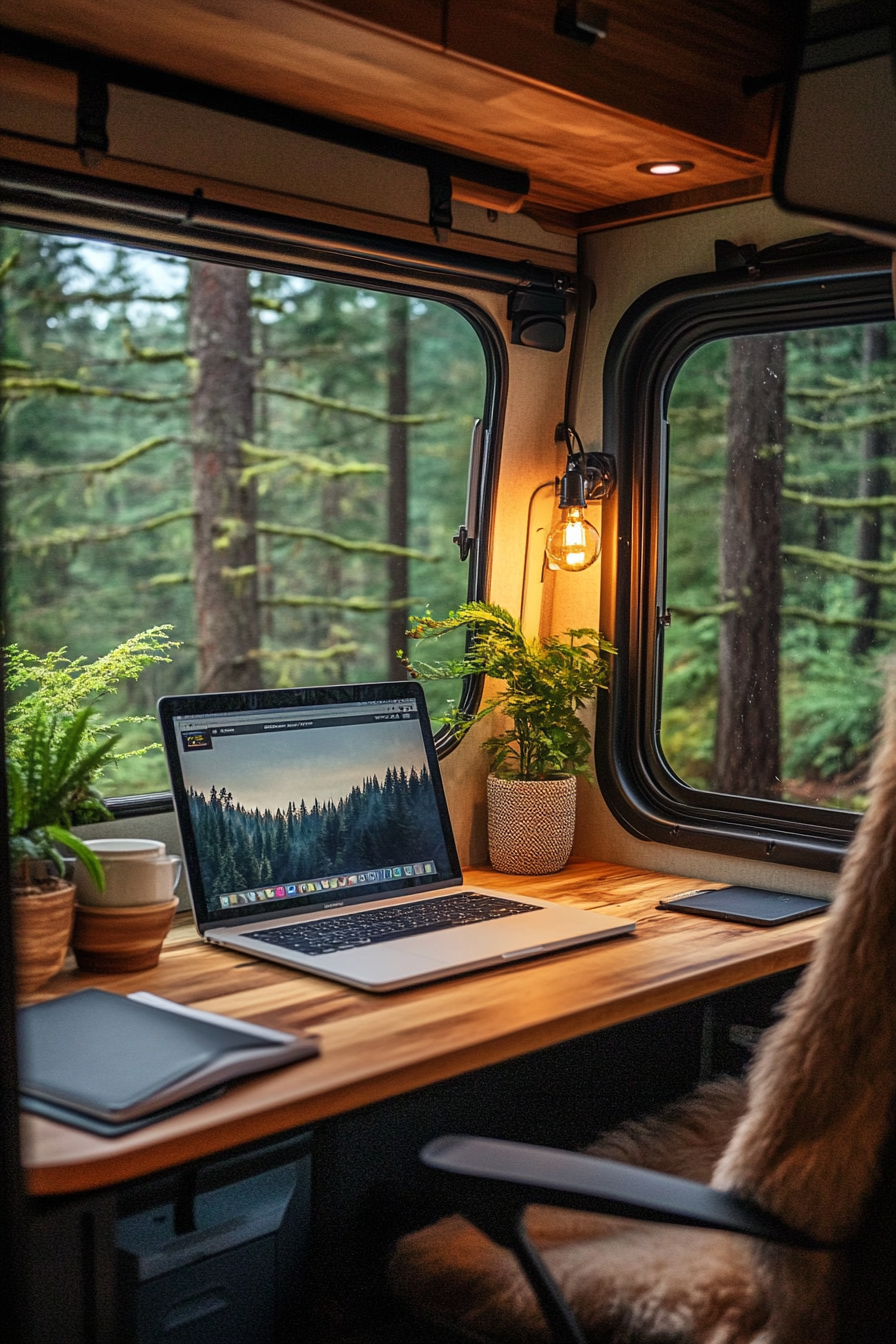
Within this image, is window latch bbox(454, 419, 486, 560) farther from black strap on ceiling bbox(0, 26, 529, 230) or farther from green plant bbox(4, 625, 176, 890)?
green plant bbox(4, 625, 176, 890)

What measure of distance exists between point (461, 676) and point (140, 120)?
113 centimetres

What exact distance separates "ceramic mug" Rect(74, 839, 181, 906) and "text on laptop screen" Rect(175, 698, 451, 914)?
20 cm

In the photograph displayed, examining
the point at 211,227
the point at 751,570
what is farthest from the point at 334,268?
the point at 751,570

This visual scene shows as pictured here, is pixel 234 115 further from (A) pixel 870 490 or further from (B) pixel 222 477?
(A) pixel 870 490

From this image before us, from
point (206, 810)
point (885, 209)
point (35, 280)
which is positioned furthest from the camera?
point (35, 280)

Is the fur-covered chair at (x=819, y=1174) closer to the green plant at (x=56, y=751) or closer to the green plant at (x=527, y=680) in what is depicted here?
the green plant at (x=56, y=751)

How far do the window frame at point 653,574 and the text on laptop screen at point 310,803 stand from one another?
52cm

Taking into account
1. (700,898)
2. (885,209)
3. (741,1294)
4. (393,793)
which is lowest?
(741,1294)

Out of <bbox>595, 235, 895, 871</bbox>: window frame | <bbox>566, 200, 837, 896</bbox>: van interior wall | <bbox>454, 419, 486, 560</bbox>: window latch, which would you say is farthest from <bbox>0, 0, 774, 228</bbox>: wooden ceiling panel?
<bbox>454, 419, 486, 560</bbox>: window latch

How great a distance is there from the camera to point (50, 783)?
174cm

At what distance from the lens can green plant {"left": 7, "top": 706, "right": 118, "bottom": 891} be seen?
1629 millimetres

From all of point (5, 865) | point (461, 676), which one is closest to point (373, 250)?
point (461, 676)

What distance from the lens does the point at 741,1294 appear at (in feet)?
4.61

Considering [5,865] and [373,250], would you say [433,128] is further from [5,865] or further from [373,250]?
[5,865]
